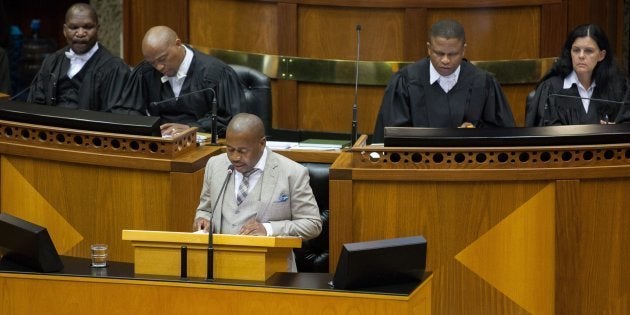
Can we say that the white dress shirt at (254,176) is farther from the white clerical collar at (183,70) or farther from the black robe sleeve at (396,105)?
the white clerical collar at (183,70)

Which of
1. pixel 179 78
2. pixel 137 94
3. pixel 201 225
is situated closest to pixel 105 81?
pixel 137 94

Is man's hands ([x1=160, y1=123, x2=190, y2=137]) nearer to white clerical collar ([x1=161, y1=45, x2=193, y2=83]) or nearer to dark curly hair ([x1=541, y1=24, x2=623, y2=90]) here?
white clerical collar ([x1=161, y1=45, x2=193, y2=83])

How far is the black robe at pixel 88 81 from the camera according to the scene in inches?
318

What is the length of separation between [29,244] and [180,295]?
648mm

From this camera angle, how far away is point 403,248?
203 inches

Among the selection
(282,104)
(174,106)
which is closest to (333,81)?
(282,104)

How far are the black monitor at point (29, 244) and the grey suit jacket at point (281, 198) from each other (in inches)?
35.0

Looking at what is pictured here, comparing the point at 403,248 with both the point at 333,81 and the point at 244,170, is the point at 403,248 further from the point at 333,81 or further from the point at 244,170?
the point at 333,81

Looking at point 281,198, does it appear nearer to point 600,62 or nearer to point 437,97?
point 437,97

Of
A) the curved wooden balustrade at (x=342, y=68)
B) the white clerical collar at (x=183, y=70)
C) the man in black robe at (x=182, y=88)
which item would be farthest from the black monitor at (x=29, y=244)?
the curved wooden balustrade at (x=342, y=68)

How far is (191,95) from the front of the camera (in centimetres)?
771

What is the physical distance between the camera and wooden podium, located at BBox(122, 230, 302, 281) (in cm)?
535

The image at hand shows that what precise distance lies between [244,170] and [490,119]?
189 cm

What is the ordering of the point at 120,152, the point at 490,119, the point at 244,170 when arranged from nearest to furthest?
the point at 244,170 → the point at 120,152 → the point at 490,119
